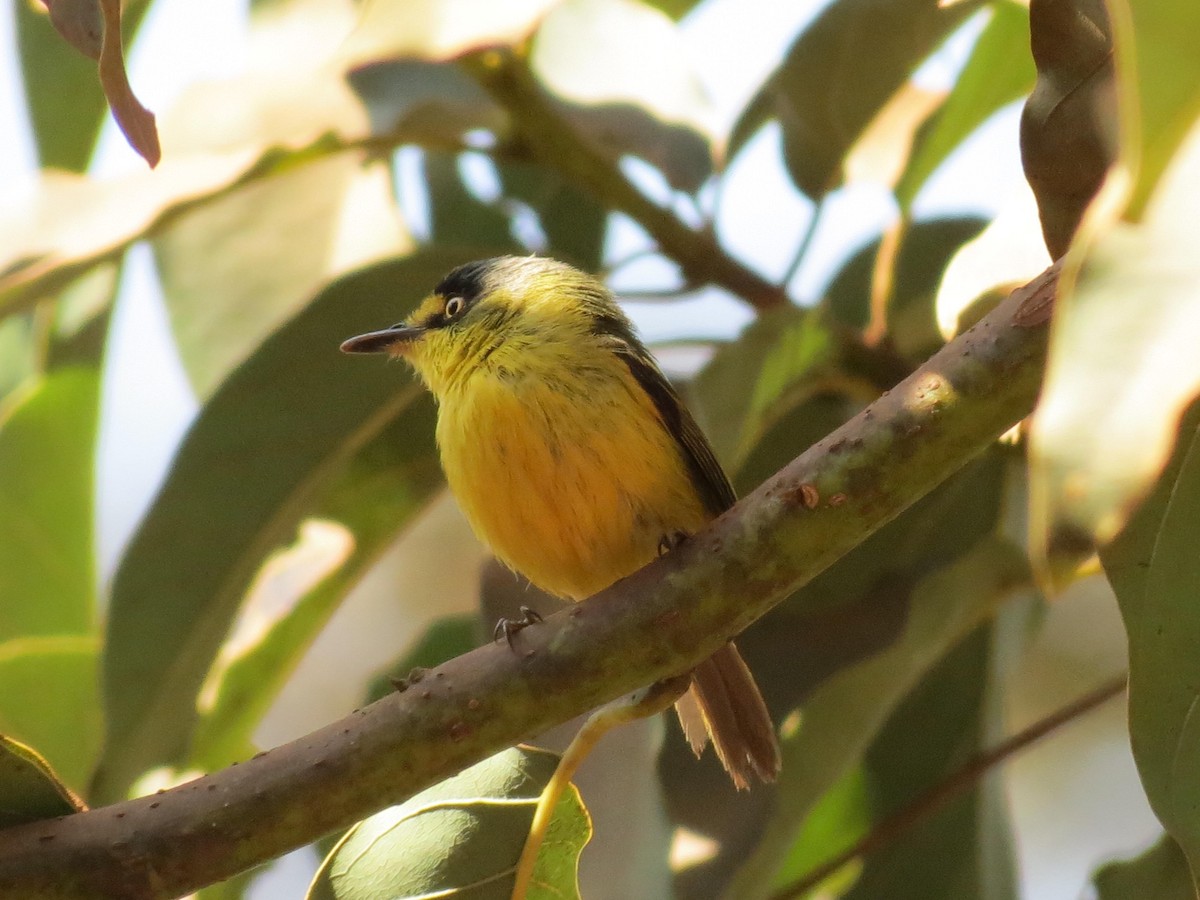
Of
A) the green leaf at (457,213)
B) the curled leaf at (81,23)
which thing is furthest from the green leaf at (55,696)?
the curled leaf at (81,23)

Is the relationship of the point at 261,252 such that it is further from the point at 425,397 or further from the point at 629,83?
the point at 629,83

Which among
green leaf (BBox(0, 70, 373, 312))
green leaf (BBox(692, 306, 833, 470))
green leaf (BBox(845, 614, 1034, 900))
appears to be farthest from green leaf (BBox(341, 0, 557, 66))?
green leaf (BBox(845, 614, 1034, 900))

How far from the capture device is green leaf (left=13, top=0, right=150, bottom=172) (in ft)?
12.5

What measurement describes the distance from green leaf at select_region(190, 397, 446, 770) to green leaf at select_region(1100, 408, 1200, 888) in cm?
214

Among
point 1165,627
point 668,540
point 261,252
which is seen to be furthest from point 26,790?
point 261,252

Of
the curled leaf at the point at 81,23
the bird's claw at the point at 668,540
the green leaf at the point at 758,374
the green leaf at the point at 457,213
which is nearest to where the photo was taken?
the curled leaf at the point at 81,23

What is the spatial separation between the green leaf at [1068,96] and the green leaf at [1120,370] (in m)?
0.77

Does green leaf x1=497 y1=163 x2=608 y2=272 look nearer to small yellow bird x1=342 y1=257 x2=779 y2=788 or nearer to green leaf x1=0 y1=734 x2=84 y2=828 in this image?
small yellow bird x1=342 y1=257 x2=779 y2=788

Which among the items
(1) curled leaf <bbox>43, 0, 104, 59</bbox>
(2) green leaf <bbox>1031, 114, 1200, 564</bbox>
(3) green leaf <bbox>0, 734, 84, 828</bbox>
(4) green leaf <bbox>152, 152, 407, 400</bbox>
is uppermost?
(2) green leaf <bbox>1031, 114, 1200, 564</bbox>

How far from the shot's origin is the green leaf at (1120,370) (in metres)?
0.97

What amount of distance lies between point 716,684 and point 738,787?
0.89 ft

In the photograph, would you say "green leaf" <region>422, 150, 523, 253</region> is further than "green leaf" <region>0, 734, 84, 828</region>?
Yes

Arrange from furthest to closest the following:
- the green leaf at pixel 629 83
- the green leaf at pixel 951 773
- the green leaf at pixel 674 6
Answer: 1. the green leaf at pixel 674 6
2. the green leaf at pixel 629 83
3. the green leaf at pixel 951 773

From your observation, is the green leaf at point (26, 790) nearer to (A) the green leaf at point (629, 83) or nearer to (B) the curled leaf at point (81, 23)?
(B) the curled leaf at point (81, 23)
